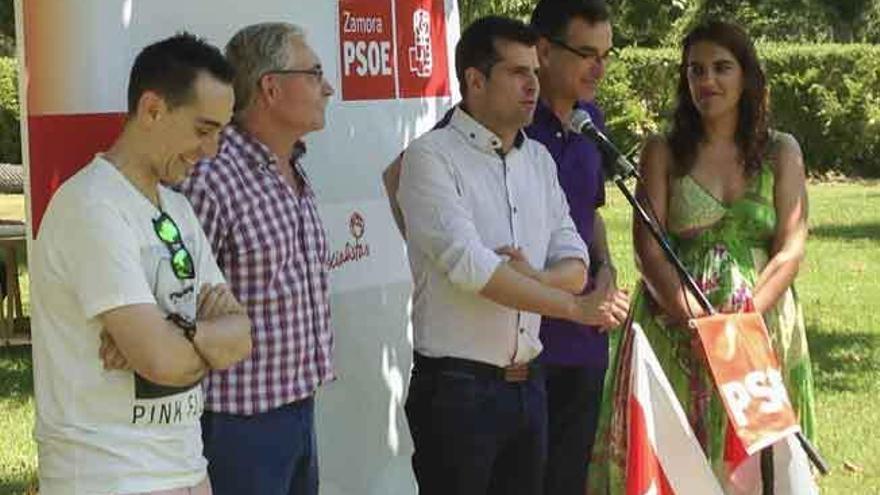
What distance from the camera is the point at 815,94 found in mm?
24734

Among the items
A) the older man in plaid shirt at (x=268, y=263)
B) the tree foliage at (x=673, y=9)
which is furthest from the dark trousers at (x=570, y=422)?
the tree foliage at (x=673, y=9)

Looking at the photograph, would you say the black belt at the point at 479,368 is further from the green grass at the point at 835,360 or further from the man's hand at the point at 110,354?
the green grass at the point at 835,360

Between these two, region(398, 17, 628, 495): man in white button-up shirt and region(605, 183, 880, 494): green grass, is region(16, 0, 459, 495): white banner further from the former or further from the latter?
region(605, 183, 880, 494): green grass

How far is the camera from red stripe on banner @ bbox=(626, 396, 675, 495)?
4750 millimetres

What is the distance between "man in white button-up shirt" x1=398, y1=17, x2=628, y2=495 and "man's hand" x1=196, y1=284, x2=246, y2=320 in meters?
0.96

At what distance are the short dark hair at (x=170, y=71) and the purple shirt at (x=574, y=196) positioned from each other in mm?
1777

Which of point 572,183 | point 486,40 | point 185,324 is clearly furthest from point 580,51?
point 185,324

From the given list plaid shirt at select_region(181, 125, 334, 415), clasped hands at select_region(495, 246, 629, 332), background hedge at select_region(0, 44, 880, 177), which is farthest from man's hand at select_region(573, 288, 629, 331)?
background hedge at select_region(0, 44, 880, 177)

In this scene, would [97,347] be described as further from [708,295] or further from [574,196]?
[708,295]

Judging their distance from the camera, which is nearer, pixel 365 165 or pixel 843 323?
pixel 365 165

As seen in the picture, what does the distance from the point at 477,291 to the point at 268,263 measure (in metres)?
0.63

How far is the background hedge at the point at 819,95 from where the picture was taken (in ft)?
80.4

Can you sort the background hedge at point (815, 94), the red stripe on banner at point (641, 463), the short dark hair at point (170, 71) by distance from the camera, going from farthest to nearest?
the background hedge at point (815, 94)
the red stripe on banner at point (641, 463)
the short dark hair at point (170, 71)

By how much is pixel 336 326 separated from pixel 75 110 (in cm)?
146
